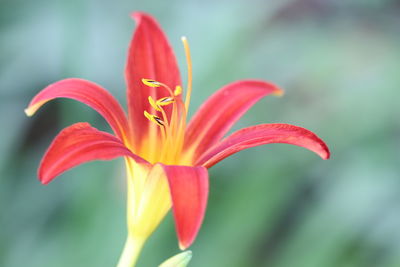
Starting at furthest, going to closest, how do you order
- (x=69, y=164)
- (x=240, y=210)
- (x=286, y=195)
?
(x=286, y=195)
(x=240, y=210)
(x=69, y=164)

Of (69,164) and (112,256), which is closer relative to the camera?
(69,164)

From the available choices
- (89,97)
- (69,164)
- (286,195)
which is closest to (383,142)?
(286,195)

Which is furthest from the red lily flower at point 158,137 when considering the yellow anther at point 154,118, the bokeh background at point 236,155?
the bokeh background at point 236,155

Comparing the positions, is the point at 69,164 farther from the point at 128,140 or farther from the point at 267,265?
the point at 267,265

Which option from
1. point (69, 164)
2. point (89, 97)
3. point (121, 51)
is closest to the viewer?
point (69, 164)

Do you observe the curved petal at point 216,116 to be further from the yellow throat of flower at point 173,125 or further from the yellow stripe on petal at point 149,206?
the yellow stripe on petal at point 149,206

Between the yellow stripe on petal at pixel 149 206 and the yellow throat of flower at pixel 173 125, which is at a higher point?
the yellow throat of flower at pixel 173 125

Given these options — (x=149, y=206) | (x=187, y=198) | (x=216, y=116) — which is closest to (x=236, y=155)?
(x=216, y=116)
